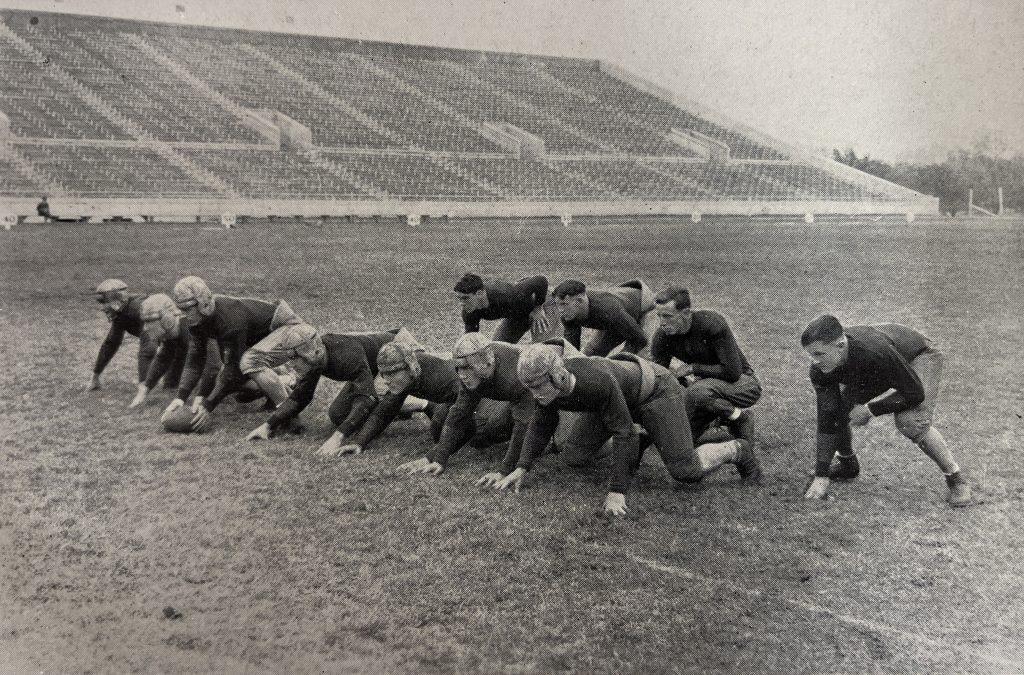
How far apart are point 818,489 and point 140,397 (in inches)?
245

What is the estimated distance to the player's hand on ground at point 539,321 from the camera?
727 cm

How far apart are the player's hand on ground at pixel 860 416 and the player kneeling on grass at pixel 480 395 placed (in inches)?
89.2

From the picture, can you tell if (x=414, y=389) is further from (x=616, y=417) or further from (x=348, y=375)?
(x=616, y=417)

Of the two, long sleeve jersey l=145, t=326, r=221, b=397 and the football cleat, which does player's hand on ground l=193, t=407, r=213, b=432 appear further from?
the football cleat

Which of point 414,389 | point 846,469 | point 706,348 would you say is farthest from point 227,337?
point 846,469

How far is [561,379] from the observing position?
476cm

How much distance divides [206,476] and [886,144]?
7631mm

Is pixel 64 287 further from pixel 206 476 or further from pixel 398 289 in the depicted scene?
pixel 206 476

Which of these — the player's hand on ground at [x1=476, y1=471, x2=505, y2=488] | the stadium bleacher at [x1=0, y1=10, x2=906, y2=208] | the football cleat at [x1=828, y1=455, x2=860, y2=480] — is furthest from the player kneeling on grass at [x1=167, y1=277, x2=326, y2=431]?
the stadium bleacher at [x1=0, y1=10, x2=906, y2=208]

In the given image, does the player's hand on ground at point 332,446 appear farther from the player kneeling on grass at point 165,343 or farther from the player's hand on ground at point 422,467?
the player kneeling on grass at point 165,343

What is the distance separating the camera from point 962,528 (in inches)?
185

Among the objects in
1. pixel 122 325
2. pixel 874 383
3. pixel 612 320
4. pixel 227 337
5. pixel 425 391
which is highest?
pixel 612 320

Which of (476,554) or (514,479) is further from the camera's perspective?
(514,479)

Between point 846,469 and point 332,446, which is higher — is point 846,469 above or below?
above
